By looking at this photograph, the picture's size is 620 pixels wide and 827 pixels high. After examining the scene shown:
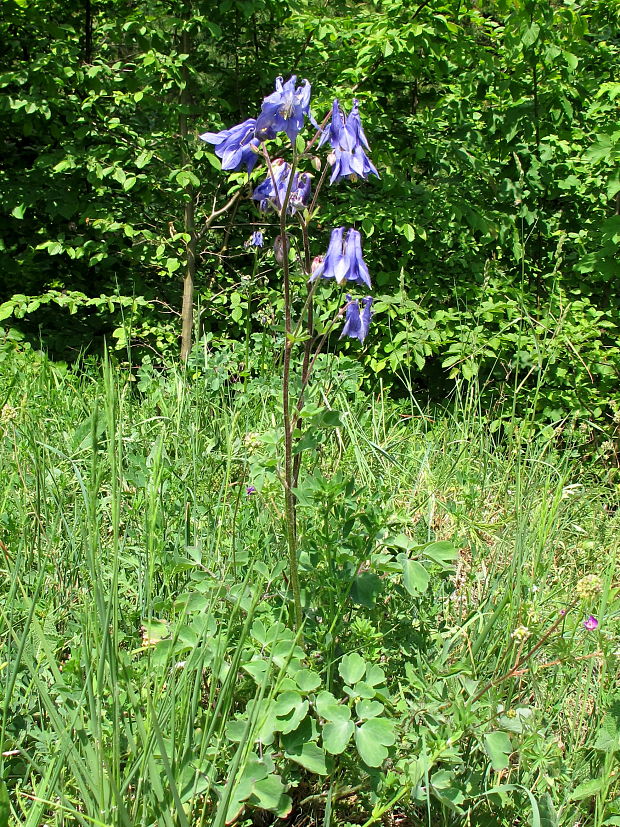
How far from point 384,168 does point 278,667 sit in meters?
3.36

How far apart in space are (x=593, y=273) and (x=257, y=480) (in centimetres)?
301

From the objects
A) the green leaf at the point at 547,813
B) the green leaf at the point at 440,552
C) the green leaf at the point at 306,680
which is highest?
the green leaf at the point at 440,552

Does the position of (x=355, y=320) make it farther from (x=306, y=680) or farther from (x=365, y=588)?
Result: (x=306, y=680)

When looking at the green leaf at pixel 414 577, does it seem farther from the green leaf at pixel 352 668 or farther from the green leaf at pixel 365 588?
the green leaf at pixel 352 668

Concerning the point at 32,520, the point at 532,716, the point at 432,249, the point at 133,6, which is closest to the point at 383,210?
the point at 432,249

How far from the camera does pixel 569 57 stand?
344 centimetres

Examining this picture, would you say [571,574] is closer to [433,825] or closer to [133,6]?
[433,825]

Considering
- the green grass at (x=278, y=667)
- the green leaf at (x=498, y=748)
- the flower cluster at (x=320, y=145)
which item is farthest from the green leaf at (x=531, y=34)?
the green leaf at (x=498, y=748)

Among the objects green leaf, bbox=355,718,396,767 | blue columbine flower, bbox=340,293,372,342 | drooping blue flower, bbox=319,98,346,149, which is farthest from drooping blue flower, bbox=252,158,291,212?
green leaf, bbox=355,718,396,767

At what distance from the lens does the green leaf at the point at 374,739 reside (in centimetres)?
117

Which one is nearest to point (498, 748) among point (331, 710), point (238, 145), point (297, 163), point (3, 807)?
point (331, 710)

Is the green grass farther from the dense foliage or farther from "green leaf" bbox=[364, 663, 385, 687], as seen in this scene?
the dense foliage

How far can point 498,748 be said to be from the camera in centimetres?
120

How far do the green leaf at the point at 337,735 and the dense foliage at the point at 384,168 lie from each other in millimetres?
2506
